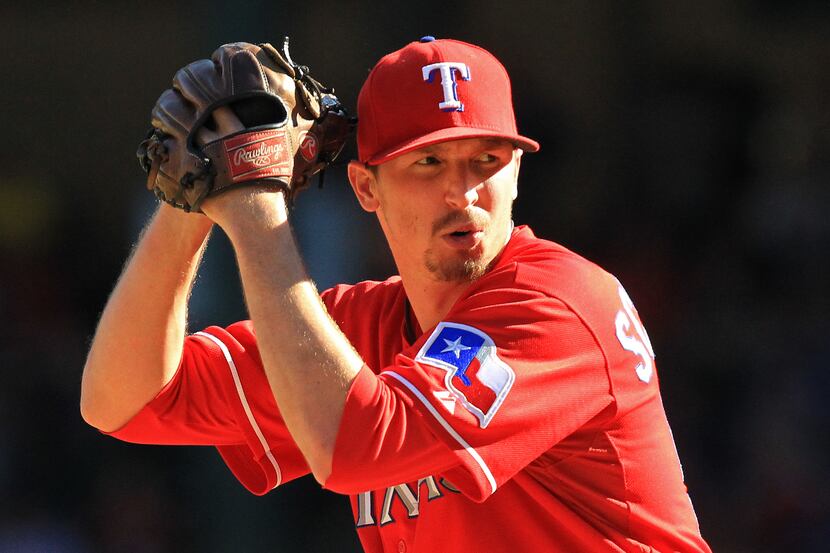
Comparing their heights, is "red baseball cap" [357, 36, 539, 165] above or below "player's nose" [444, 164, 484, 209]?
above

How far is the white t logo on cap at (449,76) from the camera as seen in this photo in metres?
2.25

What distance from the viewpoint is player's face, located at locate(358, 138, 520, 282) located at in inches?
87.9

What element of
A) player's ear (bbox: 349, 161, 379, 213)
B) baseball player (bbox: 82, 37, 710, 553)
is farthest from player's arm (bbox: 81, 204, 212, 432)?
player's ear (bbox: 349, 161, 379, 213)

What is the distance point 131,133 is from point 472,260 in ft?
15.2

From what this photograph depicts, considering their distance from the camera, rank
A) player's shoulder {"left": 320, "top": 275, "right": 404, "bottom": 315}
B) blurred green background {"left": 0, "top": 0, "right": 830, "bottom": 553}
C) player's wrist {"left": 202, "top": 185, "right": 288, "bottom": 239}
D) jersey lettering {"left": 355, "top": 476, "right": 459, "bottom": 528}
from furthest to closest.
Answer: blurred green background {"left": 0, "top": 0, "right": 830, "bottom": 553}, player's shoulder {"left": 320, "top": 275, "right": 404, "bottom": 315}, jersey lettering {"left": 355, "top": 476, "right": 459, "bottom": 528}, player's wrist {"left": 202, "top": 185, "right": 288, "bottom": 239}

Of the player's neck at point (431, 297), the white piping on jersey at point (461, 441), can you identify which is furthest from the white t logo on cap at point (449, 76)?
the white piping on jersey at point (461, 441)

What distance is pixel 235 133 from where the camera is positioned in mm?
2051

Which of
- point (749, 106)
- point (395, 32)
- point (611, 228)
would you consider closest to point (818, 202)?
point (749, 106)

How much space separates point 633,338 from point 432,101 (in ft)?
1.91

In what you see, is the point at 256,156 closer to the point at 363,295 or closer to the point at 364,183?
the point at 364,183

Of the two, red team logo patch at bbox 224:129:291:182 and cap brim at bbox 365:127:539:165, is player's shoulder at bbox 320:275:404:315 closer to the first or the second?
cap brim at bbox 365:127:539:165

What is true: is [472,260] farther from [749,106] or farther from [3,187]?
[3,187]

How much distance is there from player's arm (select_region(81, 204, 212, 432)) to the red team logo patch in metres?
0.39

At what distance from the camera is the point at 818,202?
5289 millimetres
